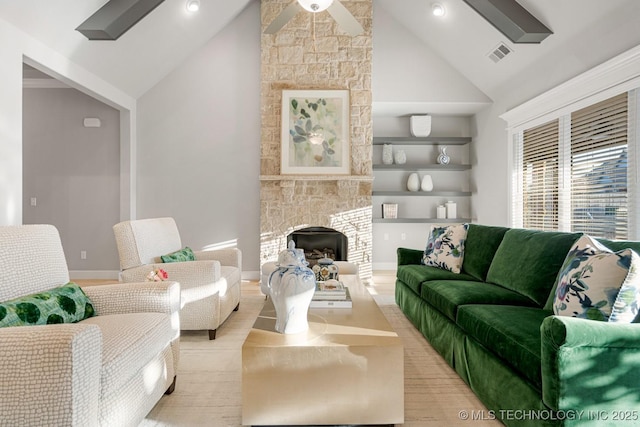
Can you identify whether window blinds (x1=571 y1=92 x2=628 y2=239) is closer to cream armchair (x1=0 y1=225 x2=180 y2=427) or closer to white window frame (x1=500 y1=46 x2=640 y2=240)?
white window frame (x1=500 y1=46 x2=640 y2=240)

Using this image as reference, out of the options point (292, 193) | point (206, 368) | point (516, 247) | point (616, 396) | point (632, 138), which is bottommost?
point (206, 368)

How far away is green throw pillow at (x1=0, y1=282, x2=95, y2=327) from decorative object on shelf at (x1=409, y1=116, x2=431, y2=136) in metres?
5.28

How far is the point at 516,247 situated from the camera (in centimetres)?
280

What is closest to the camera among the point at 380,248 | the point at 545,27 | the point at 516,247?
the point at 516,247

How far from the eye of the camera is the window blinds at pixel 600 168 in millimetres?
3406

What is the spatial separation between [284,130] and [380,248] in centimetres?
248

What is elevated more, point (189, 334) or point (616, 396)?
point (616, 396)

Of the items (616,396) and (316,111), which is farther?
(316,111)

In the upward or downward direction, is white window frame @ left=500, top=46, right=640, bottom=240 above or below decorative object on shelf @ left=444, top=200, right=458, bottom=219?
above

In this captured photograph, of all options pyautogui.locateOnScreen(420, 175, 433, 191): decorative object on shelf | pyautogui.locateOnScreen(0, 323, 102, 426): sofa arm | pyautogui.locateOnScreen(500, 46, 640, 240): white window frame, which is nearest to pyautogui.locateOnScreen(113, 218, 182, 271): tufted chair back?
pyautogui.locateOnScreen(0, 323, 102, 426): sofa arm

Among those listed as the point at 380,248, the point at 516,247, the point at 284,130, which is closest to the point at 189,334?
the point at 516,247

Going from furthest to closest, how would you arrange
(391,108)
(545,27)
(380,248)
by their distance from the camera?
(380,248)
(391,108)
(545,27)

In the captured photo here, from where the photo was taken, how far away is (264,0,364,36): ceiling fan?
9.69 feet

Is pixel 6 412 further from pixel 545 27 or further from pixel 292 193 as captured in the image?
pixel 545 27
